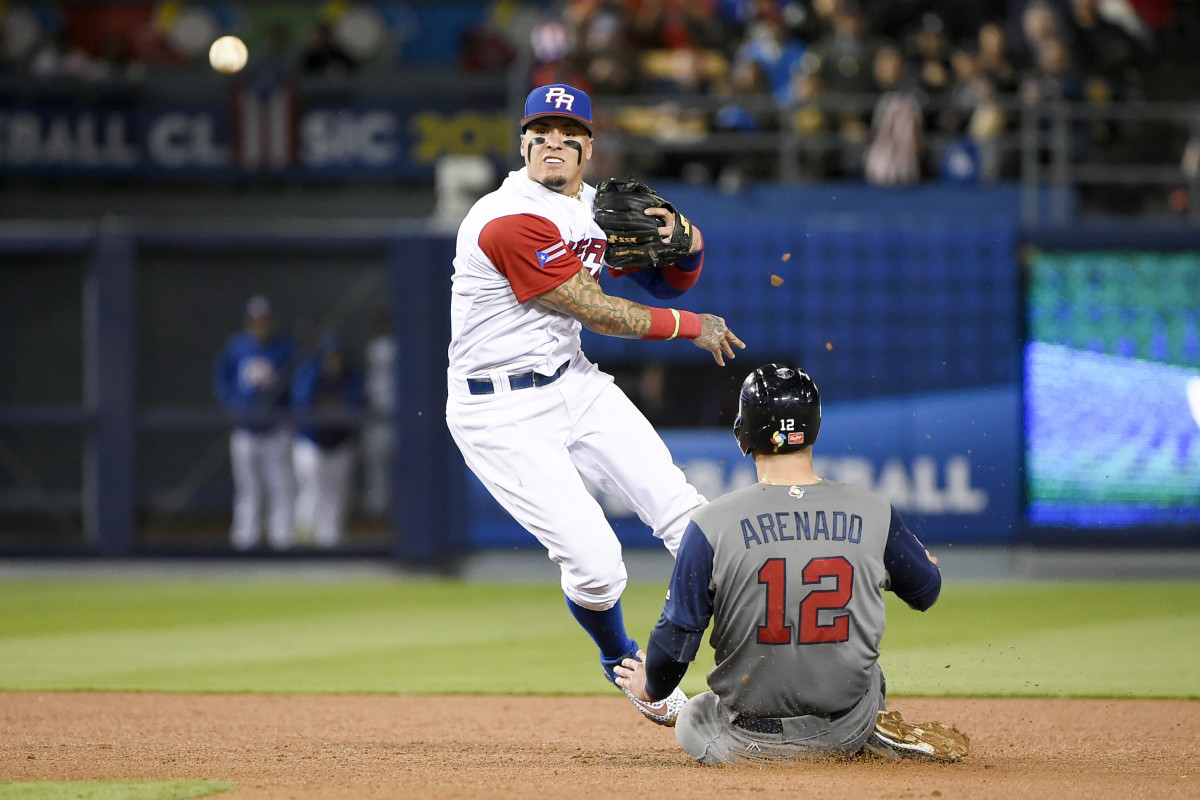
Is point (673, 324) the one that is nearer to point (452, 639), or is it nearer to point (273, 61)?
point (452, 639)

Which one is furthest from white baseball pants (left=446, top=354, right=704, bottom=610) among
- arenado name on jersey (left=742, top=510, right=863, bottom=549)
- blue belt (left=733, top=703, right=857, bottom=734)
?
arenado name on jersey (left=742, top=510, right=863, bottom=549)

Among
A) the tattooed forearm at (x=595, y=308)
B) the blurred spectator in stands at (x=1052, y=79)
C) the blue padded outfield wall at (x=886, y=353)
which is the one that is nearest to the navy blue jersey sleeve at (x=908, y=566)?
the tattooed forearm at (x=595, y=308)

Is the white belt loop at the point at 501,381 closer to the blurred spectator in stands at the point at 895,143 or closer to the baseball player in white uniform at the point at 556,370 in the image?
the baseball player in white uniform at the point at 556,370

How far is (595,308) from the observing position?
14.9 ft

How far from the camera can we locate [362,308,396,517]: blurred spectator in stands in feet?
34.2

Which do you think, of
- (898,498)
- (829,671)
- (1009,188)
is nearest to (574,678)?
(829,671)

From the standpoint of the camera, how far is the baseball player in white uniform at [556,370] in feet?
14.9

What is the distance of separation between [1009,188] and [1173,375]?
199 centimetres

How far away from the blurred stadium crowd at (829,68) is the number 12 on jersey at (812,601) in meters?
7.51

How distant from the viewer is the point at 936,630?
25.8ft

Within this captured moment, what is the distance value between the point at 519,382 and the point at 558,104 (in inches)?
35.1

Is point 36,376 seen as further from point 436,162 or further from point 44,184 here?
point 436,162

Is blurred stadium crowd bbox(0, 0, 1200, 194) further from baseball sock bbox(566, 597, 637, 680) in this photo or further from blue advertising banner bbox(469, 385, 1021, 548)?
baseball sock bbox(566, 597, 637, 680)

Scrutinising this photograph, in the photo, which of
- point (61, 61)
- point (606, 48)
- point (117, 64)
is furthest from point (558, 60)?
point (61, 61)
